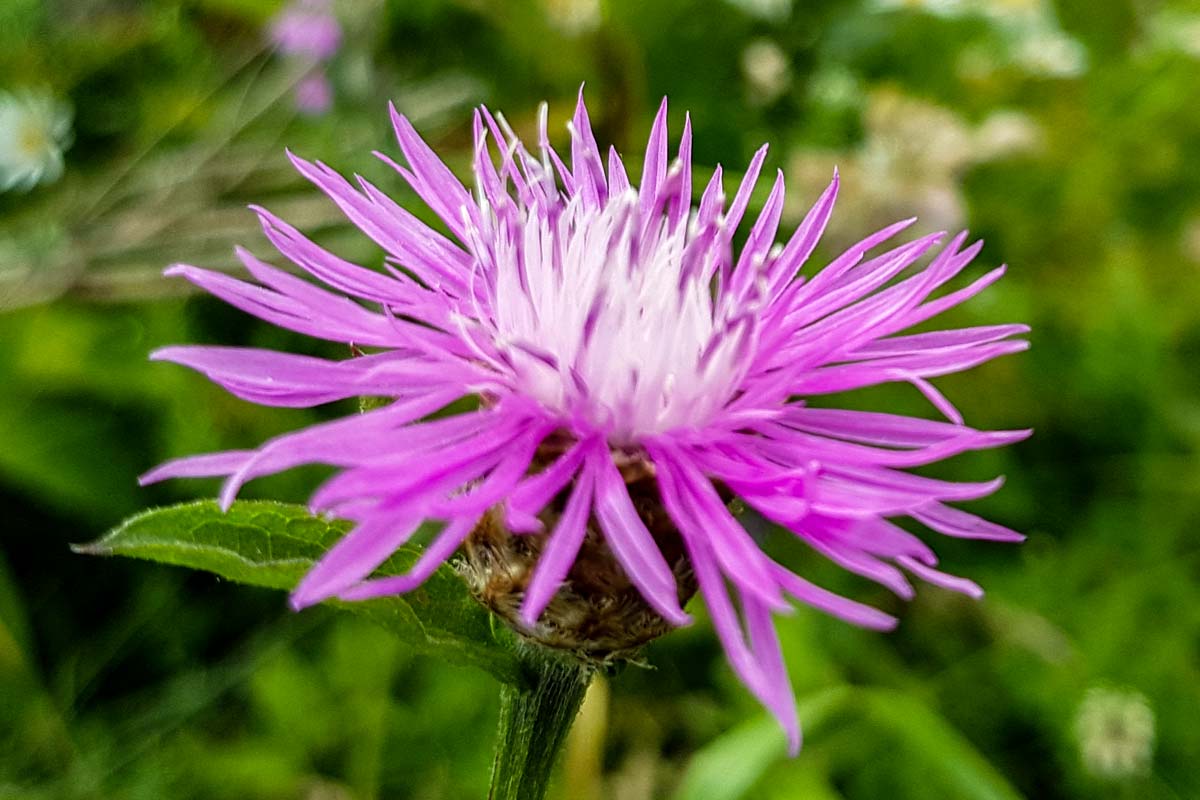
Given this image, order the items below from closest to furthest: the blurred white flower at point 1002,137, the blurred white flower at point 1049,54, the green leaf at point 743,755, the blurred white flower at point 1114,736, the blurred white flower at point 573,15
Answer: the green leaf at point 743,755 < the blurred white flower at point 1114,736 < the blurred white flower at point 1002,137 < the blurred white flower at point 573,15 < the blurred white flower at point 1049,54

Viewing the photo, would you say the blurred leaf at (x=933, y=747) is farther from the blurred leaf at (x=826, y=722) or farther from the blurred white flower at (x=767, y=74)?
the blurred white flower at (x=767, y=74)

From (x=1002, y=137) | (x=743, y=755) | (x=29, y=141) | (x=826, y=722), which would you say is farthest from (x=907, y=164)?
(x=29, y=141)

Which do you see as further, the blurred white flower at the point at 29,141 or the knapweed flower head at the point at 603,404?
the blurred white flower at the point at 29,141

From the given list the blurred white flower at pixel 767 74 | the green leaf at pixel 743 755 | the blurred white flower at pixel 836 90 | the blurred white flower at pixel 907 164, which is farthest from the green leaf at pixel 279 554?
the blurred white flower at pixel 836 90

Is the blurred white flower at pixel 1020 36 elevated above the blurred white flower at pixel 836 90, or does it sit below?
above

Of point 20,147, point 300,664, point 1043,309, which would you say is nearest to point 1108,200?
point 1043,309

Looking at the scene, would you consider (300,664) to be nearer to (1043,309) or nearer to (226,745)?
(226,745)
